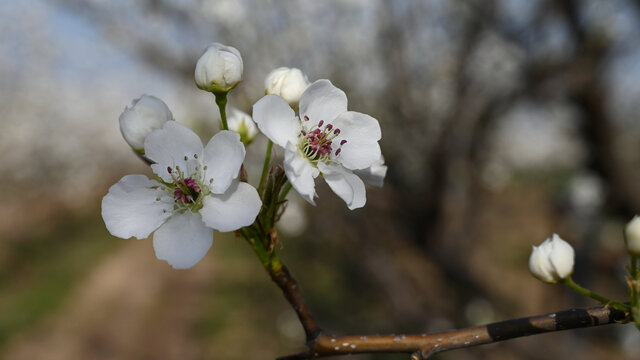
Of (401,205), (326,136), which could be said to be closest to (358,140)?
(326,136)

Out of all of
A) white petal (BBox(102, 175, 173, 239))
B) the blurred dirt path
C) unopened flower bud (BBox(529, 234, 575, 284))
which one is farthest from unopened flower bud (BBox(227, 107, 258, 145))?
the blurred dirt path

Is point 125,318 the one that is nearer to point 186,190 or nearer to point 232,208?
point 186,190

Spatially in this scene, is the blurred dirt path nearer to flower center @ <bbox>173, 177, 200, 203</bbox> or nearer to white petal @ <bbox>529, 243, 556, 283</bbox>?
flower center @ <bbox>173, 177, 200, 203</bbox>

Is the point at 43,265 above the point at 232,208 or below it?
above

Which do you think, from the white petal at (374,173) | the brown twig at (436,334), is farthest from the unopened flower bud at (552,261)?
the white petal at (374,173)

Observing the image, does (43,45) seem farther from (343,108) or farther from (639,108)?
(343,108)

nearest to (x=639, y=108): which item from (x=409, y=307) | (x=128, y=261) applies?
(x=409, y=307)
